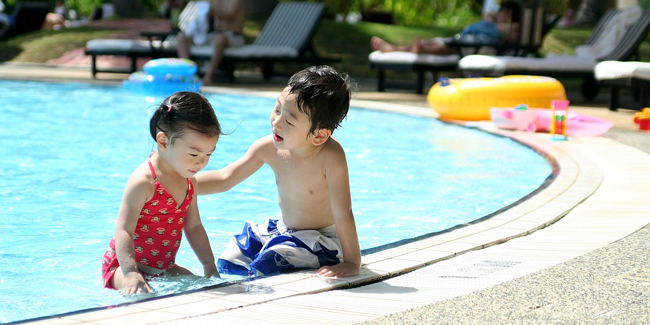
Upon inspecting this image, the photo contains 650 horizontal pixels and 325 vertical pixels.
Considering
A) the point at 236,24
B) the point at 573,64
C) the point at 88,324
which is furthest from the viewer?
the point at 236,24

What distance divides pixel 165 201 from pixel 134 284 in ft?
1.31

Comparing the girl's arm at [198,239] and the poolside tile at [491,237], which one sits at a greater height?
the girl's arm at [198,239]

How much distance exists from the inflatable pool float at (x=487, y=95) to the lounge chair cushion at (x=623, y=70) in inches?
Answer: 40.9

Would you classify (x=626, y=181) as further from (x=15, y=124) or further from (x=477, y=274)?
(x=15, y=124)

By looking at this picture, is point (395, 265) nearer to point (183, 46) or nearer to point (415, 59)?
point (415, 59)

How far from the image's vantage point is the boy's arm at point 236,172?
394 centimetres

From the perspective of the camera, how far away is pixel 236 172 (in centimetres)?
396

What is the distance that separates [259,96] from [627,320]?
10.5m

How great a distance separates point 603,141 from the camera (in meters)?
8.69

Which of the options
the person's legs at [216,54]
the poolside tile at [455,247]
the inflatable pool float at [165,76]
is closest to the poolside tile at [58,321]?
the poolside tile at [455,247]

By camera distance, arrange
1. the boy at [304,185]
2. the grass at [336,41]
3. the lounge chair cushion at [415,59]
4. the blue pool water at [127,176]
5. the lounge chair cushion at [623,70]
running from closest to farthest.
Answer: the boy at [304,185] < the blue pool water at [127,176] < the lounge chair cushion at [623,70] < the lounge chair cushion at [415,59] < the grass at [336,41]

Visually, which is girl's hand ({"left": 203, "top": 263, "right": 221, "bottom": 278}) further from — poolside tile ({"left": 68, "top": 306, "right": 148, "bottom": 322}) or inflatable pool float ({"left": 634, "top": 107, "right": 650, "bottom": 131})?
inflatable pool float ({"left": 634, "top": 107, "right": 650, "bottom": 131})

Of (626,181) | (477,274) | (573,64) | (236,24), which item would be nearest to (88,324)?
(477,274)

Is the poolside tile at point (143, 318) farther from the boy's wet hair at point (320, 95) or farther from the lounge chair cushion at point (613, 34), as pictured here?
the lounge chair cushion at point (613, 34)
